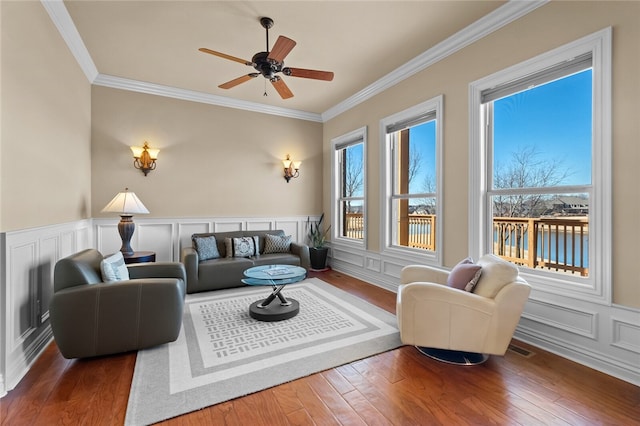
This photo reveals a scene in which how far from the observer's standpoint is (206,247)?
175 inches

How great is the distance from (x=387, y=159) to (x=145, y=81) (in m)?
3.89

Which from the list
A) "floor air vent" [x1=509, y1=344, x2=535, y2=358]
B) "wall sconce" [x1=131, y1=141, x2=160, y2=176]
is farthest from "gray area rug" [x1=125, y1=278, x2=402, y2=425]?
"wall sconce" [x1=131, y1=141, x2=160, y2=176]

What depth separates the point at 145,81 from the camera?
4.46m

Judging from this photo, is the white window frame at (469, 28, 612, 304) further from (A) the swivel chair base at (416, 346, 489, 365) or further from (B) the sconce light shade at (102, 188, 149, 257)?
(B) the sconce light shade at (102, 188, 149, 257)

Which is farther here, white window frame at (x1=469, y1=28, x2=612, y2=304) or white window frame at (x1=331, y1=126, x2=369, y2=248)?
white window frame at (x1=331, y1=126, x2=369, y2=248)

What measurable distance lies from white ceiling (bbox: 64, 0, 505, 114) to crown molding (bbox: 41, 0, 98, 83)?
0.18ft

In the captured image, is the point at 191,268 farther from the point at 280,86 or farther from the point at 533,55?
the point at 533,55

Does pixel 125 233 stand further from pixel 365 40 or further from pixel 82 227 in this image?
pixel 365 40

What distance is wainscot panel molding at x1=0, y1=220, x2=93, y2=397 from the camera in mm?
2008

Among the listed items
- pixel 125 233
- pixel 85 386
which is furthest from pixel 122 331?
pixel 125 233

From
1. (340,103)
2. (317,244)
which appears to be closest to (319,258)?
(317,244)

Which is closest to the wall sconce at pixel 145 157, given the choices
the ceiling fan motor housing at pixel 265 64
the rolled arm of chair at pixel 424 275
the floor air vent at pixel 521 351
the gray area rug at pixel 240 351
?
the gray area rug at pixel 240 351

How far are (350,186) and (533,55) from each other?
3.37m

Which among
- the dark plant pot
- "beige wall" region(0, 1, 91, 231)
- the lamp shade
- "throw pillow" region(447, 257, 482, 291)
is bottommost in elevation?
the dark plant pot
